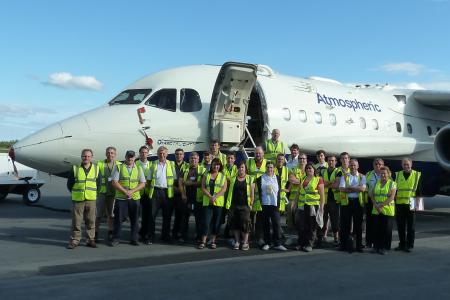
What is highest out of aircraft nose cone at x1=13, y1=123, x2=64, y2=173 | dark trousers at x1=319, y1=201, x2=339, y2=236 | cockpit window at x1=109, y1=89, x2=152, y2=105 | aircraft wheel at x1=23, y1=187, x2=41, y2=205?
cockpit window at x1=109, y1=89, x2=152, y2=105

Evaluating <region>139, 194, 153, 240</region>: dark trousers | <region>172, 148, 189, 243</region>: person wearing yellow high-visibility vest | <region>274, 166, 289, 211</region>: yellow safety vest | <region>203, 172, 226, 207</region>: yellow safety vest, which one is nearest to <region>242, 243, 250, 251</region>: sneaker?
<region>203, 172, 226, 207</region>: yellow safety vest

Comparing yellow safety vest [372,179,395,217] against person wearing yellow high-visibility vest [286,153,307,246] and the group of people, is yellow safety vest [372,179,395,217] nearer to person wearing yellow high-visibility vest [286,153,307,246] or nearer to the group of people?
the group of people

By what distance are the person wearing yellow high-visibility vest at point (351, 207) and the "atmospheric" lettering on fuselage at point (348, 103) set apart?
→ 15.8 ft

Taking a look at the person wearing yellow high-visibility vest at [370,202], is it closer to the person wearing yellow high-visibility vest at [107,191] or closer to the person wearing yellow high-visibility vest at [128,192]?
the person wearing yellow high-visibility vest at [128,192]

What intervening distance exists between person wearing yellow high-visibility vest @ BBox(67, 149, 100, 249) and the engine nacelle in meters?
8.84

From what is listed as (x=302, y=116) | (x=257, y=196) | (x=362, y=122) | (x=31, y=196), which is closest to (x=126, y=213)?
(x=257, y=196)

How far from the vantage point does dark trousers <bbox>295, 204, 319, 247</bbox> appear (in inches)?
359

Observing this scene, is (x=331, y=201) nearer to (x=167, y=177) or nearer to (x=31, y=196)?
(x=167, y=177)

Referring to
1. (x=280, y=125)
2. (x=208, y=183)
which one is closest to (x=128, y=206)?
(x=208, y=183)

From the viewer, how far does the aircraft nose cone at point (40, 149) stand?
34.5ft

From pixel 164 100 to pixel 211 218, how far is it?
3479mm

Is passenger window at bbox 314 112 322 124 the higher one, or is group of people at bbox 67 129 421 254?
passenger window at bbox 314 112 322 124

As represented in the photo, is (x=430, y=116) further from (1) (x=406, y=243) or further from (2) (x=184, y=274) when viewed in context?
(2) (x=184, y=274)

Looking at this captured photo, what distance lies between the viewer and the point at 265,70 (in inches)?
528
